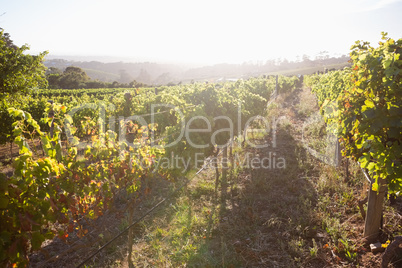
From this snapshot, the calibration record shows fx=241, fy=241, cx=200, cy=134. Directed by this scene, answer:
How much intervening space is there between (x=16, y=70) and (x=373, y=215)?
602 inches

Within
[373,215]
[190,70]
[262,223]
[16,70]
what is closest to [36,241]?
[262,223]

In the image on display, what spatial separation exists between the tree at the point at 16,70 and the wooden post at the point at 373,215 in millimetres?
13915

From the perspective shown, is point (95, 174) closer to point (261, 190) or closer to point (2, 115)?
point (261, 190)

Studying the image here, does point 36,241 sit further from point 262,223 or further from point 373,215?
point 373,215

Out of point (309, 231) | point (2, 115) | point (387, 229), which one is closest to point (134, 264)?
point (309, 231)

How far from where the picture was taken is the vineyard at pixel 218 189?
245 cm

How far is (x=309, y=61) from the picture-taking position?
117 meters

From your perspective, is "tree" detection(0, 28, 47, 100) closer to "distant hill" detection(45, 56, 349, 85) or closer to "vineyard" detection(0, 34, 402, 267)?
"vineyard" detection(0, 34, 402, 267)

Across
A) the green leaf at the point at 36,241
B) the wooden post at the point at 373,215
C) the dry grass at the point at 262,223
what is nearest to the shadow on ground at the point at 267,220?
the dry grass at the point at 262,223

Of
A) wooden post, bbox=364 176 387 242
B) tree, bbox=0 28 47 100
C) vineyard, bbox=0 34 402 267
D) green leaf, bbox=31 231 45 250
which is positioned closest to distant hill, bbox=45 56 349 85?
tree, bbox=0 28 47 100

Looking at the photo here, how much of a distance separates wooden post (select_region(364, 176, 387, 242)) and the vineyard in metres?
0.02

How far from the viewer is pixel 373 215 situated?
12.6ft

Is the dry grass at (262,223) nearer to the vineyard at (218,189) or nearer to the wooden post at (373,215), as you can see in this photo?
the vineyard at (218,189)

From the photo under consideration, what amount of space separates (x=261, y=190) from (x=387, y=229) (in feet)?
9.04
